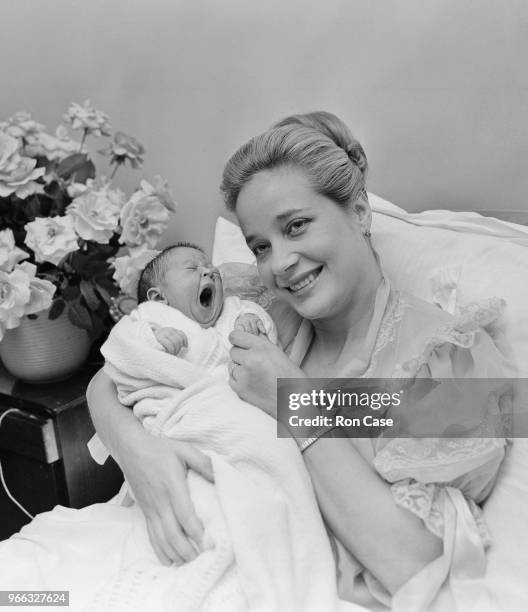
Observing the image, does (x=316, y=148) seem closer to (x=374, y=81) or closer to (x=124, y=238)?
(x=374, y=81)

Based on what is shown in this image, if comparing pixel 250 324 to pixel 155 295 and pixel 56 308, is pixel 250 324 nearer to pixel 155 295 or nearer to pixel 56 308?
pixel 155 295

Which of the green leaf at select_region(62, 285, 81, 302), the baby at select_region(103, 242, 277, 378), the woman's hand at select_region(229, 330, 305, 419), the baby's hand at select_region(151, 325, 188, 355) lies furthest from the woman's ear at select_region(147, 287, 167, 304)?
the green leaf at select_region(62, 285, 81, 302)

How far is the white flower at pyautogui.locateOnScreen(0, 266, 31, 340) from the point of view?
4.98ft

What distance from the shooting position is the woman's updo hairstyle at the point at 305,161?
4.05ft

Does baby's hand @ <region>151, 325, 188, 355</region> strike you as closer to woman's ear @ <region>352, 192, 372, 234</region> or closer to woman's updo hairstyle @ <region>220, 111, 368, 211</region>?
woman's updo hairstyle @ <region>220, 111, 368, 211</region>

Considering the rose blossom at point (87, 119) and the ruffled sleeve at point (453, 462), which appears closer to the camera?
the ruffled sleeve at point (453, 462)

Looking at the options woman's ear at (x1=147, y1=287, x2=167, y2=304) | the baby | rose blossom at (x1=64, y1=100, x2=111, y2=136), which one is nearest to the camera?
the baby

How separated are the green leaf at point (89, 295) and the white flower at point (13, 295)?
162 mm

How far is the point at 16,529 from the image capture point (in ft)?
6.03

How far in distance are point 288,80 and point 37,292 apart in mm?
830

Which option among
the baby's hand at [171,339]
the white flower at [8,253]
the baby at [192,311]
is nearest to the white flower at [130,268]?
the baby at [192,311]

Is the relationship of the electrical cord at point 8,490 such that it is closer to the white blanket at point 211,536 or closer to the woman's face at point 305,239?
the white blanket at point 211,536

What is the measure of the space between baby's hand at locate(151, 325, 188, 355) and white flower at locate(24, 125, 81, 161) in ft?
2.53

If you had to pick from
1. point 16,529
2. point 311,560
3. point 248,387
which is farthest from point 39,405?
point 311,560
